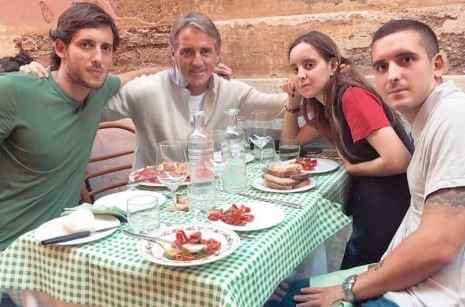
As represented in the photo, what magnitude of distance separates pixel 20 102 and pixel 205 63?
0.94m

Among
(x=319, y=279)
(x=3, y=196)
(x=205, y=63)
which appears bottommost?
(x=319, y=279)

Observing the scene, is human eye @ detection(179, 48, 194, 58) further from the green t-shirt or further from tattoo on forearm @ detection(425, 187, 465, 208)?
tattoo on forearm @ detection(425, 187, 465, 208)

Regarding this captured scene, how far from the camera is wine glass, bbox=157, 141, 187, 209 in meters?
1.55

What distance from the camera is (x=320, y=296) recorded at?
1528mm

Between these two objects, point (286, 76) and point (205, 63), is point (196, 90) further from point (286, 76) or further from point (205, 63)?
point (286, 76)

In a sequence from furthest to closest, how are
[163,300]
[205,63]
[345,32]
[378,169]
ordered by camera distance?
[345,32], [205,63], [378,169], [163,300]

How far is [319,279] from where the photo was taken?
1.67 meters

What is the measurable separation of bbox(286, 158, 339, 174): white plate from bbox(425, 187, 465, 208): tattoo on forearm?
74cm

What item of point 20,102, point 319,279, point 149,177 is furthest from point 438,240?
point 20,102

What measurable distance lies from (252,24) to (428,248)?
2.37 meters

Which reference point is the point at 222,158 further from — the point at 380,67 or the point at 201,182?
the point at 380,67

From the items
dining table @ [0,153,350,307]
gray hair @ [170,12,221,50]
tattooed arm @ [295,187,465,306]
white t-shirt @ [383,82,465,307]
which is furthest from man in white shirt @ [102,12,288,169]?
tattooed arm @ [295,187,465,306]

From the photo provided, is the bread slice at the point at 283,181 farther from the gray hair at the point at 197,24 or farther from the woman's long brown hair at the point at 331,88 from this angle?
the gray hair at the point at 197,24

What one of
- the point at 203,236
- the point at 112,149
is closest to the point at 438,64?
the point at 203,236
